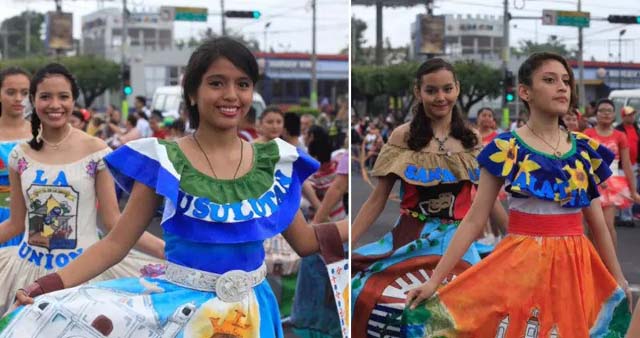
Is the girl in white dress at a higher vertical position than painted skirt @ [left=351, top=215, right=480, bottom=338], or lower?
higher

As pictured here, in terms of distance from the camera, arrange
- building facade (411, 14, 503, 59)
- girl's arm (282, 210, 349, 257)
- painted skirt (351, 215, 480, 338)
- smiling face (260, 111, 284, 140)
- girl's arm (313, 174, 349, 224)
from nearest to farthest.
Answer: girl's arm (282, 210, 349, 257) → painted skirt (351, 215, 480, 338) → girl's arm (313, 174, 349, 224) → smiling face (260, 111, 284, 140) → building facade (411, 14, 503, 59)

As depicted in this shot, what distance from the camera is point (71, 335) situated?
3404mm

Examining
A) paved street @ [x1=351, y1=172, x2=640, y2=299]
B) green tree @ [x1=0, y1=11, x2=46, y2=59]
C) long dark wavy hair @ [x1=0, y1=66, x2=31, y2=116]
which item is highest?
green tree @ [x1=0, y1=11, x2=46, y2=59]

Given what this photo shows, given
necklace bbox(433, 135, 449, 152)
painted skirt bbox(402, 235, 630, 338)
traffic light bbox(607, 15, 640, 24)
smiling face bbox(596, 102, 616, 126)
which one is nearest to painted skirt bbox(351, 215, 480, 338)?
necklace bbox(433, 135, 449, 152)

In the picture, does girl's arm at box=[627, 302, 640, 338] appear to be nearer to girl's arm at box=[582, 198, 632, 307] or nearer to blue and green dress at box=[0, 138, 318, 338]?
blue and green dress at box=[0, 138, 318, 338]

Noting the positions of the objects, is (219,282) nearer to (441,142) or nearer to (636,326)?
(636,326)

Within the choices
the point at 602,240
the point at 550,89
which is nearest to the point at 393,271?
the point at 602,240

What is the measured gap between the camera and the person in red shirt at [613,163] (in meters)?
10.7

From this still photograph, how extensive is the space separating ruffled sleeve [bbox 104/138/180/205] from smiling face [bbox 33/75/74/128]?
179 centimetres

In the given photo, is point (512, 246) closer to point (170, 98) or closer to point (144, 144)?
point (144, 144)

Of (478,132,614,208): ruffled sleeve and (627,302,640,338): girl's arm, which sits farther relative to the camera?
(478,132,614,208): ruffled sleeve

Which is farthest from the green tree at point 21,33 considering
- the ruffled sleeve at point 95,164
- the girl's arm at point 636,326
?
the girl's arm at point 636,326

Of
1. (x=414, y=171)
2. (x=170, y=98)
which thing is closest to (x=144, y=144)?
(x=414, y=171)

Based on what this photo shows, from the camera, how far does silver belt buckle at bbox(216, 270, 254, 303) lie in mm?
3561
